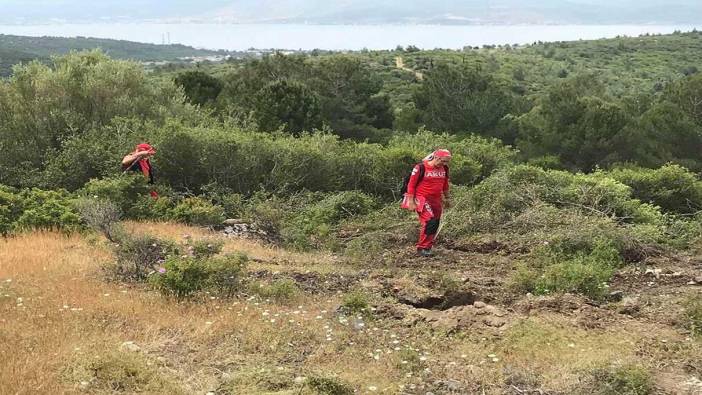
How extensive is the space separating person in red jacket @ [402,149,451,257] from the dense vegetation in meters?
0.91

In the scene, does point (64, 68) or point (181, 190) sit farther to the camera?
point (64, 68)

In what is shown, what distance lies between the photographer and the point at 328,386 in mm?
4344

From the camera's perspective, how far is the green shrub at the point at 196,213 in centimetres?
1198

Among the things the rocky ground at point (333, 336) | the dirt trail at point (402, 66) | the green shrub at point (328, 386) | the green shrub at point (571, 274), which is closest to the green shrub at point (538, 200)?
the green shrub at point (571, 274)

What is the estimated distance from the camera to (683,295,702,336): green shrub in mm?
5855

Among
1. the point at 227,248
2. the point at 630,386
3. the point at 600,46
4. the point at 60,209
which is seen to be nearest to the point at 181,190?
the point at 60,209

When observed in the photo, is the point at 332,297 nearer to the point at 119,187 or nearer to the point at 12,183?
the point at 119,187

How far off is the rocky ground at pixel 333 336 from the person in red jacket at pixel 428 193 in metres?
1.64

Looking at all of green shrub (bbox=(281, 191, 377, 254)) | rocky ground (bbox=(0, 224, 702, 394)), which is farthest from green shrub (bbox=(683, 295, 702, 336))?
green shrub (bbox=(281, 191, 377, 254))

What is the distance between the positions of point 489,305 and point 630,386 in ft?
7.27

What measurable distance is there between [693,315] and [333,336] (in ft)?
11.2

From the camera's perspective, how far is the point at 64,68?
1762 centimetres

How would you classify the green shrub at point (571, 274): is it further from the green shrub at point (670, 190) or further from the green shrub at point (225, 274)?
the green shrub at point (670, 190)

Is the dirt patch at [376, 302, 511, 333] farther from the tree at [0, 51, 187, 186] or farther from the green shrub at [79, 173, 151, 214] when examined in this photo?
the tree at [0, 51, 187, 186]
